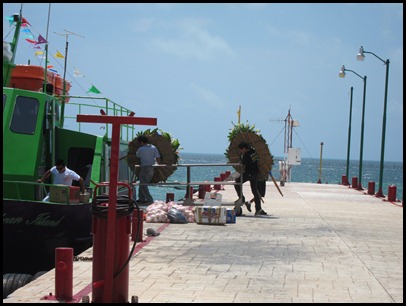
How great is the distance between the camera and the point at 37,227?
521 inches

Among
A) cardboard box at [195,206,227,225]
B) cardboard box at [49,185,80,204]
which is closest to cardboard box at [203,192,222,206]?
cardboard box at [195,206,227,225]

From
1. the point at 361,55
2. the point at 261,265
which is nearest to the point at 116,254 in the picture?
the point at 261,265

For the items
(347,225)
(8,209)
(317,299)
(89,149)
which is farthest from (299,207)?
(317,299)

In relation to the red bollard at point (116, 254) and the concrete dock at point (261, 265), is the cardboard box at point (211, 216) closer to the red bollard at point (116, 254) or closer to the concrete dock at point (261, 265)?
the concrete dock at point (261, 265)

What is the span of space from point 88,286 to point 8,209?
412 cm

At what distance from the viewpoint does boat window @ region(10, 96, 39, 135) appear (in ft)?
49.2

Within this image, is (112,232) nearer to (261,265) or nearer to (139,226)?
(139,226)

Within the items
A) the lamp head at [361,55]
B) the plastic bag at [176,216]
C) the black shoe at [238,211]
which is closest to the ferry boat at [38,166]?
the plastic bag at [176,216]

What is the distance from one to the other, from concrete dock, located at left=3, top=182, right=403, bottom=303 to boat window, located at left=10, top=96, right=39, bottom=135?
3.48 meters

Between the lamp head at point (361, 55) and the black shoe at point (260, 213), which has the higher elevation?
the lamp head at point (361, 55)

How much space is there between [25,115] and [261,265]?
631cm

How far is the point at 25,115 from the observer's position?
1515 centimetres

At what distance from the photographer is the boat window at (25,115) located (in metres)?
15.0

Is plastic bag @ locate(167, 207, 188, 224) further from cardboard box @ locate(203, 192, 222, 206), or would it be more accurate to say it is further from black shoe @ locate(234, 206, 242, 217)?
black shoe @ locate(234, 206, 242, 217)
